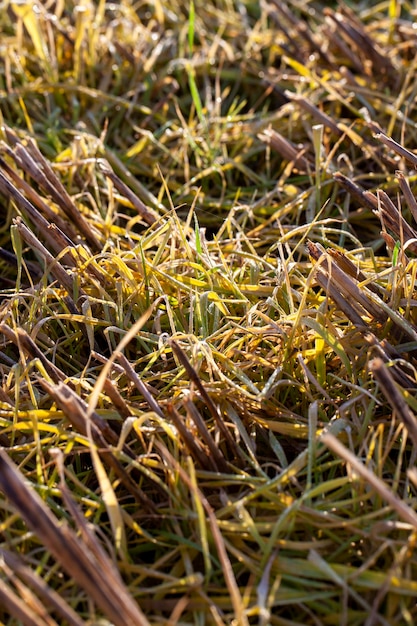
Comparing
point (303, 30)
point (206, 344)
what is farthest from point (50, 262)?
point (303, 30)

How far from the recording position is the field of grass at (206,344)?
0.98 metres

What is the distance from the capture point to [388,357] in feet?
3.89

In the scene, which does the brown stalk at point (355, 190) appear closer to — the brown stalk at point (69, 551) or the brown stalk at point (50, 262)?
the brown stalk at point (50, 262)

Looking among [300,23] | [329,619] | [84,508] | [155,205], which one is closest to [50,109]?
[155,205]

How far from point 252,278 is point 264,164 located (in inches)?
23.2

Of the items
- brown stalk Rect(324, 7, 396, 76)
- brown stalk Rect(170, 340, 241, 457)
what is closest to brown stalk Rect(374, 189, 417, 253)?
brown stalk Rect(170, 340, 241, 457)

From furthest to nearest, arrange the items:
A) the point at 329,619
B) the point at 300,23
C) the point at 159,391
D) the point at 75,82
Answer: the point at 300,23
the point at 75,82
the point at 159,391
the point at 329,619

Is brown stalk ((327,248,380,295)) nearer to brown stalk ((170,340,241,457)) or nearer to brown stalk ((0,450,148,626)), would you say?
brown stalk ((170,340,241,457))

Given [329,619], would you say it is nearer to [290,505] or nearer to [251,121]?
[290,505]

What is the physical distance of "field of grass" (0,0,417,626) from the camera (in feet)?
3.22

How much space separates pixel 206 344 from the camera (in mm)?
1234

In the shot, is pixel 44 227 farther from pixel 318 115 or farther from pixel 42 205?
pixel 318 115

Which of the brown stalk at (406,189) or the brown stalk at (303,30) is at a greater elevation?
the brown stalk at (303,30)

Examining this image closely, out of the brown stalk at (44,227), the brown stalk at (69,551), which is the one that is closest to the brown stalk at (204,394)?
the brown stalk at (69,551)
